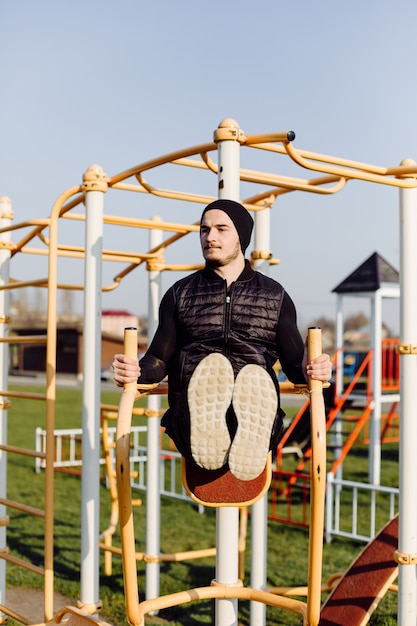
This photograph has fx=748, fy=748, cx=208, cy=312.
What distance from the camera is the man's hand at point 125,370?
2570 mm

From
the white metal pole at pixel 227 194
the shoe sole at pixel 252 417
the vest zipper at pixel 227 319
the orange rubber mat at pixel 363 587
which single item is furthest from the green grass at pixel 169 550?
the vest zipper at pixel 227 319

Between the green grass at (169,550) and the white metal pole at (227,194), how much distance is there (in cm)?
272

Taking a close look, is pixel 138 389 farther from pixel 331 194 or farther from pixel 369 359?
pixel 369 359

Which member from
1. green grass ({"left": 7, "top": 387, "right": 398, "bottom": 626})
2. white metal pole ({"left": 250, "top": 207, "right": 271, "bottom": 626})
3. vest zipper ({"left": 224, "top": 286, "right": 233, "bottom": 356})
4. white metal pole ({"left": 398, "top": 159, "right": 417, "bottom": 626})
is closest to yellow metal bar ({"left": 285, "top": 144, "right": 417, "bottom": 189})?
white metal pole ({"left": 398, "top": 159, "right": 417, "bottom": 626})

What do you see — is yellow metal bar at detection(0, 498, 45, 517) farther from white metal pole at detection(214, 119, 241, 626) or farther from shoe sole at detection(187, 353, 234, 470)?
shoe sole at detection(187, 353, 234, 470)

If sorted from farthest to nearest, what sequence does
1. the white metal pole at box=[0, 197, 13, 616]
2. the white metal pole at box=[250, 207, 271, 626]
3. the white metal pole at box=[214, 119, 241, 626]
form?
the white metal pole at box=[0, 197, 13, 616]
the white metal pole at box=[250, 207, 271, 626]
the white metal pole at box=[214, 119, 241, 626]

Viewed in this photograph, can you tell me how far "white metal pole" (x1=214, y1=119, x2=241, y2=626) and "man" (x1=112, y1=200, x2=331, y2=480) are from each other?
364 mm

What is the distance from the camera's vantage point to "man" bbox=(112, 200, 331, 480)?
8.16 ft

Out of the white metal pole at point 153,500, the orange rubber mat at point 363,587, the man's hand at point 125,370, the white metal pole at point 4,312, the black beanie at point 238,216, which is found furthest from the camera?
the white metal pole at point 153,500

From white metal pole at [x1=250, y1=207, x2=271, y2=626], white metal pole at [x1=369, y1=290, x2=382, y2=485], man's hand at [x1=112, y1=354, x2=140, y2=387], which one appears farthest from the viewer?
white metal pole at [x1=369, y1=290, x2=382, y2=485]

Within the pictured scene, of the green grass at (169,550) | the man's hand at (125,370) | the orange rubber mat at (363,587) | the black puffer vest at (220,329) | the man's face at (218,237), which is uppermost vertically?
the man's face at (218,237)

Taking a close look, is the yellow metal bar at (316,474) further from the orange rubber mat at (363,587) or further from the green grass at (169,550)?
the green grass at (169,550)

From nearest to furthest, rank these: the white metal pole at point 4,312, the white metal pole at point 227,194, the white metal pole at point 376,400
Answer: the white metal pole at point 227,194, the white metal pole at point 4,312, the white metal pole at point 376,400

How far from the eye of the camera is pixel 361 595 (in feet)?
13.7
